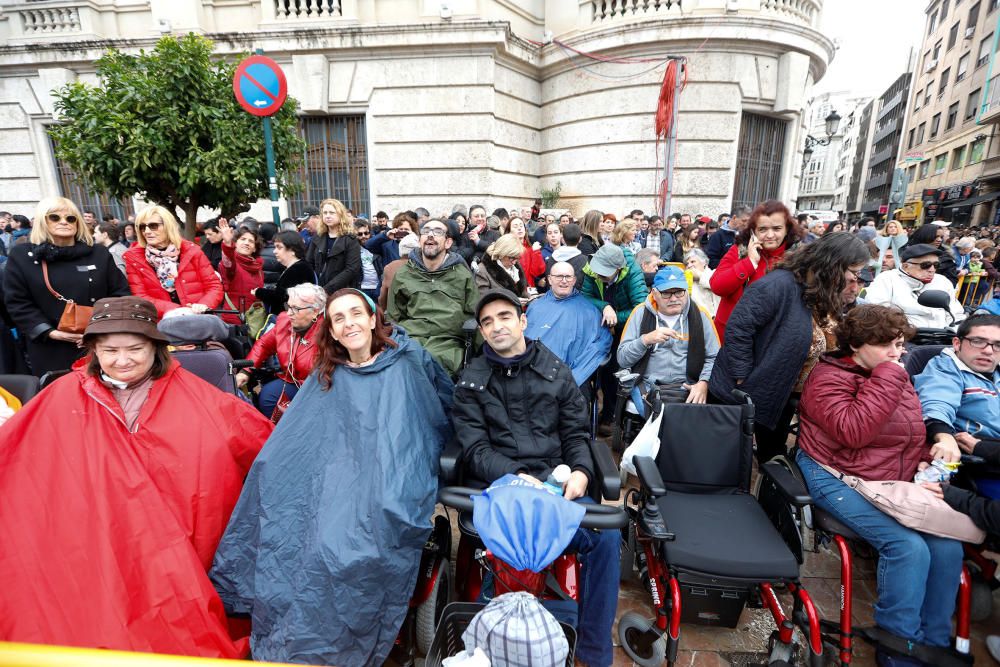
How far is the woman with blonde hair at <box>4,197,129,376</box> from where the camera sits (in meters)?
3.42

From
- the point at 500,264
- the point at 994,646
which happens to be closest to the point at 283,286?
the point at 500,264

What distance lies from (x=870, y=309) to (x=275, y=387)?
3.91 meters

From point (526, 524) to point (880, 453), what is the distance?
195 centimetres

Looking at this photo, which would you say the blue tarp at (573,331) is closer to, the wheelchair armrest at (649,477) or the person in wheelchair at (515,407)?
the person in wheelchair at (515,407)

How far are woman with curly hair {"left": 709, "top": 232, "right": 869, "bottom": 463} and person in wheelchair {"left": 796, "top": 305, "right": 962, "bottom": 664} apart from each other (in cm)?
23

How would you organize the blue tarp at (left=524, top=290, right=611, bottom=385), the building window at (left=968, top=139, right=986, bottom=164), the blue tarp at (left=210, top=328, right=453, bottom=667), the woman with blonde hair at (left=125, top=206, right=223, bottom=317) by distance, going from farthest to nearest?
the building window at (left=968, top=139, right=986, bottom=164) → the woman with blonde hair at (left=125, top=206, right=223, bottom=317) → the blue tarp at (left=524, top=290, right=611, bottom=385) → the blue tarp at (left=210, top=328, right=453, bottom=667)

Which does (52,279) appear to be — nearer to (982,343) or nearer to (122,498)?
(122,498)

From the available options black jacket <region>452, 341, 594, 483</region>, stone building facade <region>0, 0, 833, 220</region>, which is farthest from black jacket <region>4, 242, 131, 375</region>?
stone building facade <region>0, 0, 833, 220</region>

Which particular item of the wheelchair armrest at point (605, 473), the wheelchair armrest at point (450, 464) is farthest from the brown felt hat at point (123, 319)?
the wheelchair armrest at point (605, 473)

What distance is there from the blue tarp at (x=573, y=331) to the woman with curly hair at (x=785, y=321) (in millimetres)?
949

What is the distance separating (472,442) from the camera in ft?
7.83

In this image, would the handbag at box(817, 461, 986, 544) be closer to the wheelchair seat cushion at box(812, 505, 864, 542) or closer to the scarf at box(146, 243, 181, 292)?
the wheelchair seat cushion at box(812, 505, 864, 542)

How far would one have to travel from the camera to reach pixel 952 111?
32.8 metres

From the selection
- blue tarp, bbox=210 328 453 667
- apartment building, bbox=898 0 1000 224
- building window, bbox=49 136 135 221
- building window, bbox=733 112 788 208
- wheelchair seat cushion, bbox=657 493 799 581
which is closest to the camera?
blue tarp, bbox=210 328 453 667
